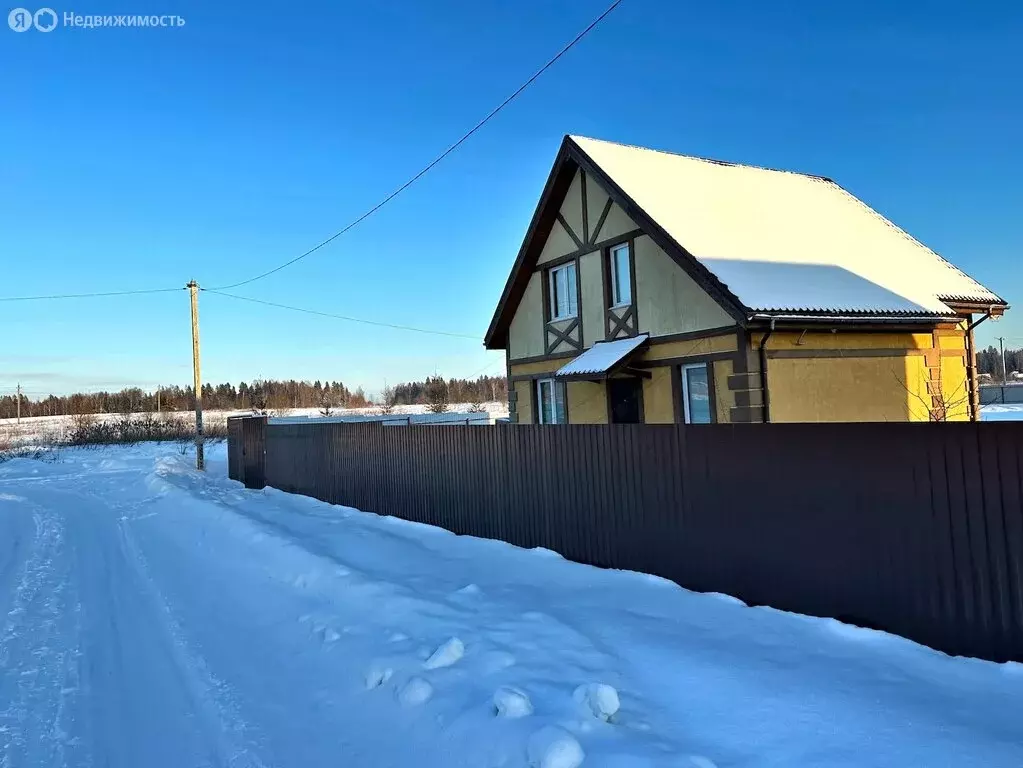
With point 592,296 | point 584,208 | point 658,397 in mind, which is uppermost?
point 584,208

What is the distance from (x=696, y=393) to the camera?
460 inches

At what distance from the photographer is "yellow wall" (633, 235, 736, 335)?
11078 millimetres

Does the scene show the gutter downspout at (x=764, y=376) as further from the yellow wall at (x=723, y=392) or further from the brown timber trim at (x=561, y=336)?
the brown timber trim at (x=561, y=336)

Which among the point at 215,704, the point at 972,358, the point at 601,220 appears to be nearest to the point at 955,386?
the point at 972,358

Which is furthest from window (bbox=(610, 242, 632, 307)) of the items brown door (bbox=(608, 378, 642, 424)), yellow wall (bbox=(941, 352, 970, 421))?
yellow wall (bbox=(941, 352, 970, 421))

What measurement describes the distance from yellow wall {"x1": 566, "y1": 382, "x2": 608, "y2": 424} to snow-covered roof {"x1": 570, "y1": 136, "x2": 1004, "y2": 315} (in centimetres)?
364

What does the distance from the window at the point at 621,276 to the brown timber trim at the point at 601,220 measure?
0.53 m

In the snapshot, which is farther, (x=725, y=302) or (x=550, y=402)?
(x=550, y=402)

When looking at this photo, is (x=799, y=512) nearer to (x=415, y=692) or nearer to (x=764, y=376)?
(x=415, y=692)

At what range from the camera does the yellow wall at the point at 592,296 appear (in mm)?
13625

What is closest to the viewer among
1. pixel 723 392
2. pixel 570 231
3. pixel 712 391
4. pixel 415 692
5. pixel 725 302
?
pixel 415 692

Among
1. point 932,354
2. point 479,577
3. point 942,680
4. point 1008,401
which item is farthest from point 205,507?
point 1008,401

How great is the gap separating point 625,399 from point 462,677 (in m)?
9.43

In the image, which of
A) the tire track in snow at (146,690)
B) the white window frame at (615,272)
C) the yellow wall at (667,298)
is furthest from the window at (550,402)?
the tire track in snow at (146,690)
